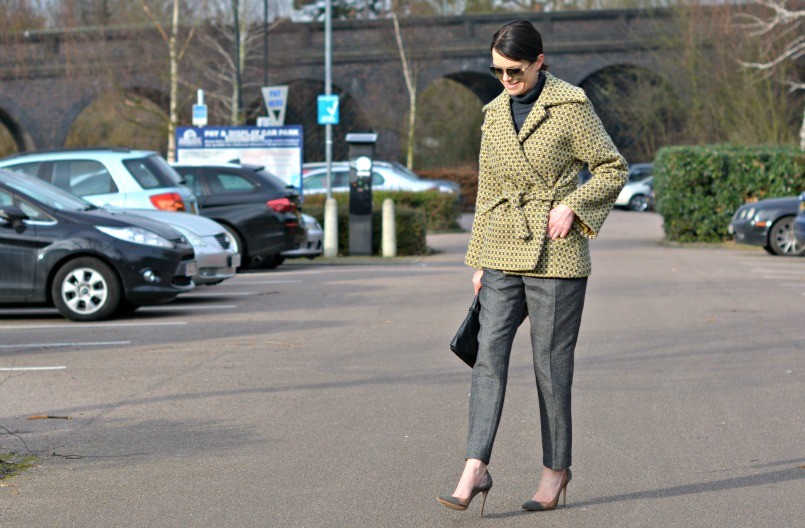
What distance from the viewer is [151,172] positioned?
667 inches

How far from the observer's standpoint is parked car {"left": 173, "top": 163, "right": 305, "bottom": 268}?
19.7m

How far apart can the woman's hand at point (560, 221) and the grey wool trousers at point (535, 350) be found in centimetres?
18

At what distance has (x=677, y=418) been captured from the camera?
24.8ft

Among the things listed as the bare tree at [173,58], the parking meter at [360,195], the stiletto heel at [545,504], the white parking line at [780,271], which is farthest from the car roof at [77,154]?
the bare tree at [173,58]

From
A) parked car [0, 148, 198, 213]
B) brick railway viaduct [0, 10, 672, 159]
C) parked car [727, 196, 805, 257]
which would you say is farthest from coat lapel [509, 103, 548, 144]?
brick railway viaduct [0, 10, 672, 159]

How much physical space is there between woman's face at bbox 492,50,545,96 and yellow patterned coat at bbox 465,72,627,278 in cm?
7

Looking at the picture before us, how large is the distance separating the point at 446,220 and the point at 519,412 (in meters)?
24.1

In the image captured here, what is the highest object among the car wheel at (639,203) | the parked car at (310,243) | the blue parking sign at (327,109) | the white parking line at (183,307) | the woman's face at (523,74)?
the blue parking sign at (327,109)

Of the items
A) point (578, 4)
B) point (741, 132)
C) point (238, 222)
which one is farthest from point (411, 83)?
point (238, 222)

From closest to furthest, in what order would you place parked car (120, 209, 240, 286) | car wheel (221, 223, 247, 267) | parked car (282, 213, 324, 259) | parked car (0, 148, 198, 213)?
parked car (120, 209, 240, 286), parked car (0, 148, 198, 213), car wheel (221, 223, 247, 267), parked car (282, 213, 324, 259)

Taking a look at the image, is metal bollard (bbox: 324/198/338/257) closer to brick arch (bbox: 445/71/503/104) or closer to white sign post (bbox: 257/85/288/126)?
white sign post (bbox: 257/85/288/126)

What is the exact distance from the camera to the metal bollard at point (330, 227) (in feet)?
73.9

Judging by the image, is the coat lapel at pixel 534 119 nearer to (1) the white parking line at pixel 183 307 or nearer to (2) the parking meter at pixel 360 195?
(1) the white parking line at pixel 183 307

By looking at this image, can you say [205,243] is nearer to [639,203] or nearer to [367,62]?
[639,203]
